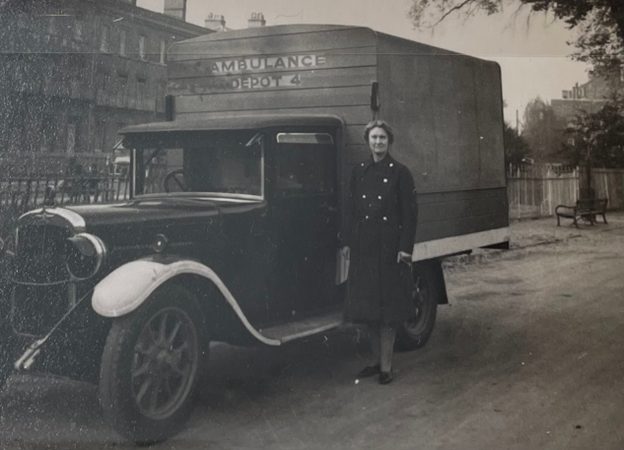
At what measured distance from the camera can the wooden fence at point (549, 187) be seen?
4488 millimetres

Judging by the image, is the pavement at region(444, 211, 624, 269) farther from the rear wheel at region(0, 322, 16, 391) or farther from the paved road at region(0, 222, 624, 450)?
the rear wheel at region(0, 322, 16, 391)

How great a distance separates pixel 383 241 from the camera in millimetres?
4320

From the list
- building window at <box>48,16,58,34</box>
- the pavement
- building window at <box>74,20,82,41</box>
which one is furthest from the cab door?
the pavement

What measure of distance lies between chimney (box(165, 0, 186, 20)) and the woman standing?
139cm

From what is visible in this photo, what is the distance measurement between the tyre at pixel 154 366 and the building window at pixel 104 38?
1383 millimetres

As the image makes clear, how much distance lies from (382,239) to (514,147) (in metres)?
2.03

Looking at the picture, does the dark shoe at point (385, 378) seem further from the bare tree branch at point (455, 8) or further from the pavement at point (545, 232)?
the bare tree branch at point (455, 8)

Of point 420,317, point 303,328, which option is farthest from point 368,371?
point 420,317

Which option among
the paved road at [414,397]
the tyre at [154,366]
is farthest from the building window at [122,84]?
the paved road at [414,397]

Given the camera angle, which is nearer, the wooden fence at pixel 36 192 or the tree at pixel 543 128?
the wooden fence at pixel 36 192

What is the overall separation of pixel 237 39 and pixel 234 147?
977 mm

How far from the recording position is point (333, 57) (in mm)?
4637

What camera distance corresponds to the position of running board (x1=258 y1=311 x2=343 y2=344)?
409 cm

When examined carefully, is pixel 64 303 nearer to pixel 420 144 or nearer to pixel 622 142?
pixel 420 144
